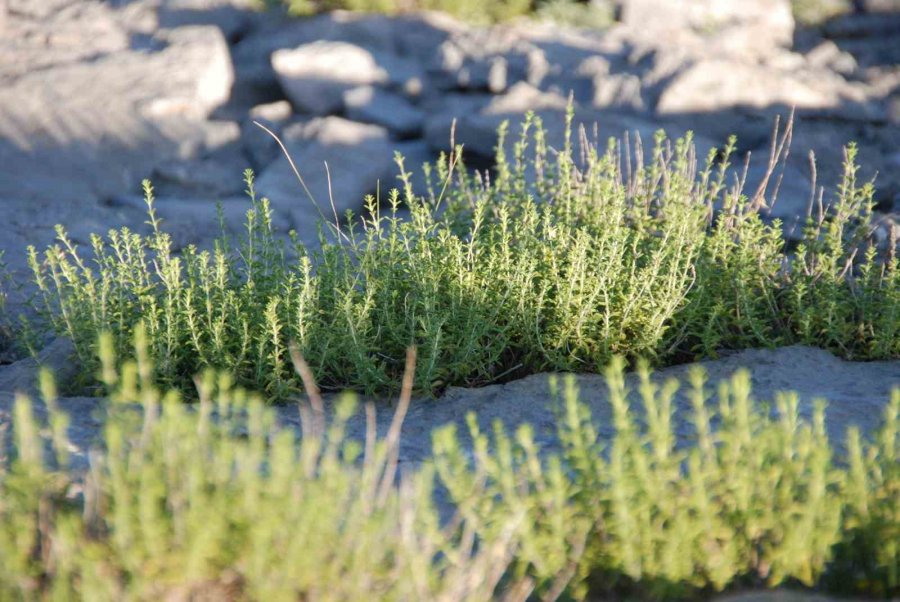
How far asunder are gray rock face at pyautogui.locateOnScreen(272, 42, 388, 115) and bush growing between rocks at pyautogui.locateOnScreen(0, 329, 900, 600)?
627cm

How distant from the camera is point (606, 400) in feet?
13.3

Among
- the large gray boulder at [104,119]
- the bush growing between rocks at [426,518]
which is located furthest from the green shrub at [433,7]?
the bush growing between rocks at [426,518]

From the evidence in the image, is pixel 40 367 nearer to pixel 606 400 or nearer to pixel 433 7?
pixel 606 400

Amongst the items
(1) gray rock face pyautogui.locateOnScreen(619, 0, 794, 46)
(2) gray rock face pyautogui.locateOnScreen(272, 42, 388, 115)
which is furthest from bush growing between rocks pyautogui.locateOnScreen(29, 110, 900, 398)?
(1) gray rock face pyautogui.locateOnScreen(619, 0, 794, 46)

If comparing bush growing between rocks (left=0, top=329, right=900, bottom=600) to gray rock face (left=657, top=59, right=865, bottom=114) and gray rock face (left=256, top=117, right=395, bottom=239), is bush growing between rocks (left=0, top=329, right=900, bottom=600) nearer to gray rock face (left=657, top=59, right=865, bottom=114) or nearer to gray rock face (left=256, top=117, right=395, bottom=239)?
gray rock face (left=256, top=117, right=395, bottom=239)

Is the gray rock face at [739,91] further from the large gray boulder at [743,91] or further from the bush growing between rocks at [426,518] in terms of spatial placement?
the bush growing between rocks at [426,518]

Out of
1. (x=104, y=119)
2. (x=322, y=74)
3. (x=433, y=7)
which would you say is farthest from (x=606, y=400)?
(x=433, y=7)

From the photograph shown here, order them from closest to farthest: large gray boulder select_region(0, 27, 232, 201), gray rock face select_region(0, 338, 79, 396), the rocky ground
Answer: gray rock face select_region(0, 338, 79, 396) → the rocky ground → large gray boulder select_region(0, 27, 232, 201)

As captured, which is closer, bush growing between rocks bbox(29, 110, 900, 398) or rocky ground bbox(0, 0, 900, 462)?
bush growing between rocks bbox(29, 110, 900, 398)

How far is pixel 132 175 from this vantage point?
7.82 meters

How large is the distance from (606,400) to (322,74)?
5.49 metres

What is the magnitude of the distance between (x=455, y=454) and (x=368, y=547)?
0.30 meters

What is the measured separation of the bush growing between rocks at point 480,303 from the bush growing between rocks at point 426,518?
1409 mm

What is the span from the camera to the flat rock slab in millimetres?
3744
